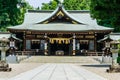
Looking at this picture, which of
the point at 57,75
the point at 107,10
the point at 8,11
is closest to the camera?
the point at 57,75

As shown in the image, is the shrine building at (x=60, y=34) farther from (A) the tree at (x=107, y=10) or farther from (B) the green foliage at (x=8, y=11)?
(A) the tree at (x=107, y=10)

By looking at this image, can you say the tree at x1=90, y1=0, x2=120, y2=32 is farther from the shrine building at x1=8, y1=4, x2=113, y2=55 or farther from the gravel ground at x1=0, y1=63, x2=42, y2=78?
the shrine building at x1=8, y1=4, x2=113, y2=55

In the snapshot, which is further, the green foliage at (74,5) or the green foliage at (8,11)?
the green foliage at (74,5)

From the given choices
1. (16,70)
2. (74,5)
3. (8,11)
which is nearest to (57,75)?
(16,70)

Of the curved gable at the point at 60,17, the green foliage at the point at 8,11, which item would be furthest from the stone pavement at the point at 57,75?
the green foliage at the point at 8,11

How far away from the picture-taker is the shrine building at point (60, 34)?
48125 millimetres

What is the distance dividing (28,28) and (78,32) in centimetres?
666

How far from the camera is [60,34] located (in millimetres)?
50125

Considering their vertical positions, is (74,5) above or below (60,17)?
above

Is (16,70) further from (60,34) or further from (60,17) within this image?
(60,17)

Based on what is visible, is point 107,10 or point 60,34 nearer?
point 107,10

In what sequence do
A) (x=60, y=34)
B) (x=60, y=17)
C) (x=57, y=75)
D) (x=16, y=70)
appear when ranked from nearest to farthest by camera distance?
(x=57, y=75) → (x=16, y=70) → (x=60, y=34) → (x=60, y=17)

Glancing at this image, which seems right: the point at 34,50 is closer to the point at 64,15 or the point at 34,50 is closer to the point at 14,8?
the point at 64,15

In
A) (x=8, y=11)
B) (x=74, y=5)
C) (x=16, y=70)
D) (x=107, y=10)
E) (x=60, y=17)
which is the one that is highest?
(x=74, y=5)
